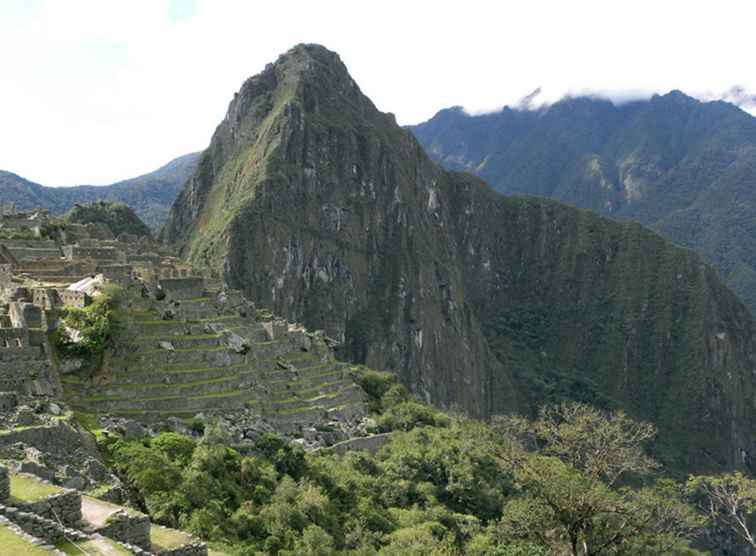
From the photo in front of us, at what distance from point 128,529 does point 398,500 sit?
26072 millimetres

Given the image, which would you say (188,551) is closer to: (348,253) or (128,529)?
(128,529)

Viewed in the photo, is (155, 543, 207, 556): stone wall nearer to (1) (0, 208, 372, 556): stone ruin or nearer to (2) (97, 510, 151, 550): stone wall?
(1) (0, 208, 372, 556): stone ruin

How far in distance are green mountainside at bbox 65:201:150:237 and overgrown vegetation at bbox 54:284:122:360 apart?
73.8 metres

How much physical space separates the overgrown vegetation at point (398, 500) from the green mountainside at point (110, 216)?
7606 cm

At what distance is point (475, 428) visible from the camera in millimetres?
55781

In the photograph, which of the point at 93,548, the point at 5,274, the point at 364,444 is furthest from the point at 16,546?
the point at 364,444

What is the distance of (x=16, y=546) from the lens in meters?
11.1

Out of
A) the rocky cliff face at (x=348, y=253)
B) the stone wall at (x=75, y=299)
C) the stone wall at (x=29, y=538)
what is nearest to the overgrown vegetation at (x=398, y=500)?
the stone wall at (x=75, y=299)

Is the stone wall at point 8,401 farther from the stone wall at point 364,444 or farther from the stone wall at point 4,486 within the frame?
the stone wall at point 364,444

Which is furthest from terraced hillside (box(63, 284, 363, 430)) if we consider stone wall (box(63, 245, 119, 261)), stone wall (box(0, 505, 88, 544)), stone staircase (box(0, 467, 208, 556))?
stone wall (box(0, 505, 88, 544))

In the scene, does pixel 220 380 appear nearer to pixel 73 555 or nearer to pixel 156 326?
pixel 156 326

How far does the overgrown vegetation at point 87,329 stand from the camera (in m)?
31.2

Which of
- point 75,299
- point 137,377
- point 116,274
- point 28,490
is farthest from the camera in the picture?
point 116,274

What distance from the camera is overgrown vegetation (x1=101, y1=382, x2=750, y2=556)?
82.2ft
